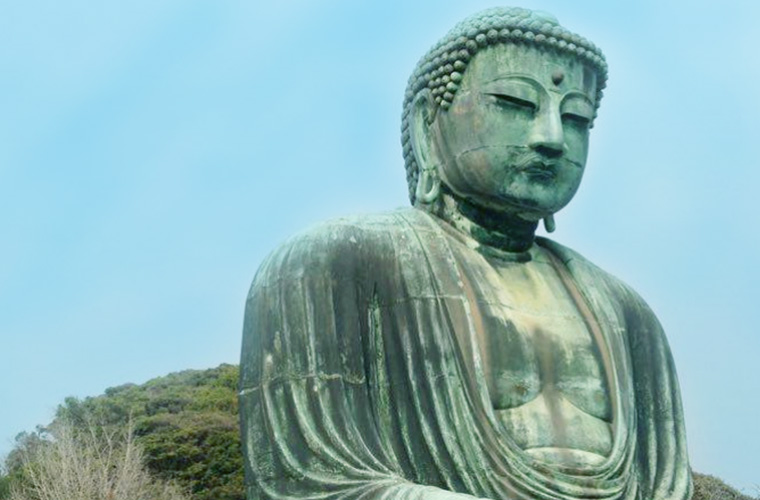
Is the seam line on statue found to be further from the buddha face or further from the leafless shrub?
the leafless shrub

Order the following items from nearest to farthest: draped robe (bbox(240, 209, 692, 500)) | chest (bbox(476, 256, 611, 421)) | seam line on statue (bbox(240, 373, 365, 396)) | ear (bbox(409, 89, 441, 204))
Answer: draped robe (bbox(240, 209, 692, 500)) < seam line on statue (bbox(240, 373, 365, 396)) < chest (bbox(476, 256, 611, 421)) < ear (bbox(409, 89, 441, 204))

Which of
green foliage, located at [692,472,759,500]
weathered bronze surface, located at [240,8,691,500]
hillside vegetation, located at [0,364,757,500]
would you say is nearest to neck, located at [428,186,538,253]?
weathered bronze surface, located at [240,8,691,500]

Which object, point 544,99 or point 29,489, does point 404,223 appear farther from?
point 29,489

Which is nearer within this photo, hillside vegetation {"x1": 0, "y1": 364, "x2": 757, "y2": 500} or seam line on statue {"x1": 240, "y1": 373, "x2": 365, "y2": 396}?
seam line on statue {"x1": 240, "y1": 373, "x2": 365, "y2": 396}

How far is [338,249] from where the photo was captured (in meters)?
8.62

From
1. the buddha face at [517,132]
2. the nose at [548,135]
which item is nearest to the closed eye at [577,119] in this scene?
the buddha face at [517,132]

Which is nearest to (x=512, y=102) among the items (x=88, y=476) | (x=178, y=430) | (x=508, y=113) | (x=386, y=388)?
(x=508, y=113)

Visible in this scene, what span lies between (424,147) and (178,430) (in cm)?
3991

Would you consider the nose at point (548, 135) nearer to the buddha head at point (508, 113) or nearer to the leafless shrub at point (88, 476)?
the buddha head at point (508, 113)

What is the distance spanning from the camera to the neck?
9.01m

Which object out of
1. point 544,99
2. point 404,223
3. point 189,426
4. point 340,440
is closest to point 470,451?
point 340,440

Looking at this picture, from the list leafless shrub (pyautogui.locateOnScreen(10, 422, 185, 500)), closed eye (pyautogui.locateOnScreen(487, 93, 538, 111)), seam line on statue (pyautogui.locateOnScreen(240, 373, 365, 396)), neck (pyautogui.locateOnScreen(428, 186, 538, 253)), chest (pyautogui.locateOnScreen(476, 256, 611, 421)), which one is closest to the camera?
seam line on statue (pyautogui.locateOnScreen(240, 373, 365, 396))

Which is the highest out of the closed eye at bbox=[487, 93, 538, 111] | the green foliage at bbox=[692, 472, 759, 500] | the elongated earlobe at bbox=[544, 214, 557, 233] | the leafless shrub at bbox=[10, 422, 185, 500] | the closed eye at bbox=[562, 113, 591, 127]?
the leafless shrub at bbox=[10, 422, 185, 500]

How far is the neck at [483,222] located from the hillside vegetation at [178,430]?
28.8 metres
